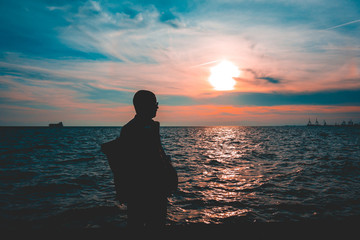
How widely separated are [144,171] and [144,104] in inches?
33.3

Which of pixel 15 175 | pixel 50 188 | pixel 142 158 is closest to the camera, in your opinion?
pixel 142 158

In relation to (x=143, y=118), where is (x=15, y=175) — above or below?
below

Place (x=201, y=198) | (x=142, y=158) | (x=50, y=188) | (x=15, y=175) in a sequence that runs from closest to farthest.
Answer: (x=142, y=158)
(x=201, y=198)
(x=50, y=188)
(x=15, y=175)

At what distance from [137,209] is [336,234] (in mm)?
3767

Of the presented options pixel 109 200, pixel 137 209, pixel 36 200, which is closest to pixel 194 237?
pixel 137 209

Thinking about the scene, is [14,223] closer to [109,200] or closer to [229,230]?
[109,200]

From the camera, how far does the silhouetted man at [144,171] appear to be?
2.46 m

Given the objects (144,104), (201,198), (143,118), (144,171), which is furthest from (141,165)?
(201,198)

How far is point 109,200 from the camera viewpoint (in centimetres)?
838

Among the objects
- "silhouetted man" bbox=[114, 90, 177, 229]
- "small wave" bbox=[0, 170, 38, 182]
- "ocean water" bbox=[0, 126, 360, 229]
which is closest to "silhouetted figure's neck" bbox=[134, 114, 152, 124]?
"silhouetted man" bbox=[114, 90, 177, 229]

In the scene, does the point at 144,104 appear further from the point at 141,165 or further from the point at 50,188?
the point at 50,188

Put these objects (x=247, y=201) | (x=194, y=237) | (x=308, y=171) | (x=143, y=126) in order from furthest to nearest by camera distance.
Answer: (x=308, y=171) < (x=247, y=201) < (x=194, y=237) < (x=143, y=126)

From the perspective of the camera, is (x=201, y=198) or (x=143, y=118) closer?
(x=143, y=118)

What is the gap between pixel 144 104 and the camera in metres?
2.54
